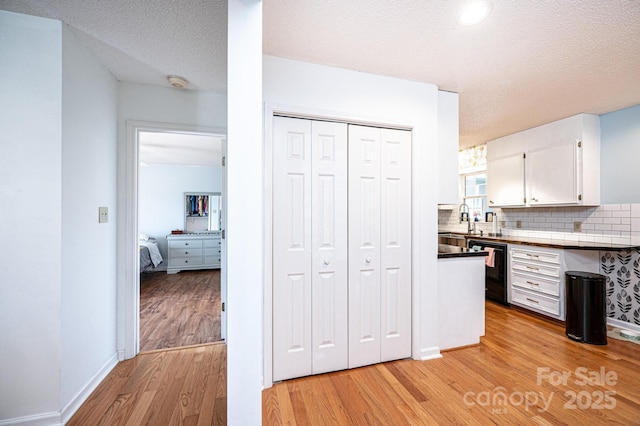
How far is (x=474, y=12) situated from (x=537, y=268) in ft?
10.0

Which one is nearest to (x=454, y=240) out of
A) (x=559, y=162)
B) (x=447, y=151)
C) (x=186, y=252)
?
(x=559, y=162)

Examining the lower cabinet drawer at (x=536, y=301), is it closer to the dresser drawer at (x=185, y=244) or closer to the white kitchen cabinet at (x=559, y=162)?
the white kitchen cabinet at (x=559, y=162)

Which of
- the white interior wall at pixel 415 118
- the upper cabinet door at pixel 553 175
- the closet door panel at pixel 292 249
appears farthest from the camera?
the upper cabinet door at pixel 553 175

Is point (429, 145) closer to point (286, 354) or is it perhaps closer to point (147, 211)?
point (286, 354)

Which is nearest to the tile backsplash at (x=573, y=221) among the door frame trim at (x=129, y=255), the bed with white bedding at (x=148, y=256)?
the door frame trim at (x=129, y=255)

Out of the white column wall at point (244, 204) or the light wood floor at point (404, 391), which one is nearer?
the white column wall at point (244, 204)

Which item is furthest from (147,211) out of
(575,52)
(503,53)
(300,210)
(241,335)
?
(575,52)

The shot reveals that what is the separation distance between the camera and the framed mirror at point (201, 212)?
20.0 ft

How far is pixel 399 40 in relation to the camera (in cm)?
175

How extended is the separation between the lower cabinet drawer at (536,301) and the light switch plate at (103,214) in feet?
15.0

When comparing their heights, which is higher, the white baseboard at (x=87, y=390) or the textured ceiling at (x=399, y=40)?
the textured ceiling at (x=399, y=40)

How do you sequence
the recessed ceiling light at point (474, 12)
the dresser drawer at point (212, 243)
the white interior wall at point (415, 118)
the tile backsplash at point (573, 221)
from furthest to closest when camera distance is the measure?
the dresser drawer at point (212, 243) < the tile backsplash at point (573, 221) < the white interior wall at point (415, 118) < the recessed ceiling light at point (474, 12)

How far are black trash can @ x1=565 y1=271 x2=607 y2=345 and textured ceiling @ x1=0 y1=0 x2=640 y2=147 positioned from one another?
183 cm

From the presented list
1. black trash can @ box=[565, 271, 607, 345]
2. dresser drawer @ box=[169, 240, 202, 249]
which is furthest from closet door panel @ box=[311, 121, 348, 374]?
dresser drawer @ box=[169, 240, 202, 249]
